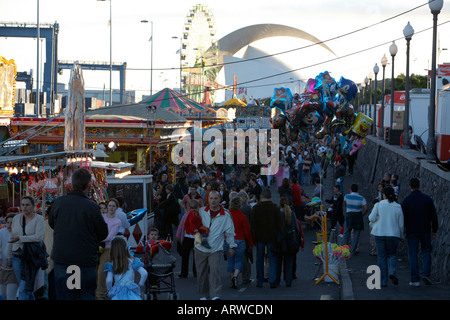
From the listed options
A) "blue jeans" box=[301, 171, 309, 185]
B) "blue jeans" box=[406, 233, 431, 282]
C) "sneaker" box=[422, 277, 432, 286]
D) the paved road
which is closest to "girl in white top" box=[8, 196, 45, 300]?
the paved road

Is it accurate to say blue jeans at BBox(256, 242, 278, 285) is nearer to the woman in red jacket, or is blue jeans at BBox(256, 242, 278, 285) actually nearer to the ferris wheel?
the woman in red jacket

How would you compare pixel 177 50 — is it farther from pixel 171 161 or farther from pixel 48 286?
pixel 48 286

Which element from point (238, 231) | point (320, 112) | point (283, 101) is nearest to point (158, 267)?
point (238, 231)

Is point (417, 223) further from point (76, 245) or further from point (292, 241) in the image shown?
point (76, 245)

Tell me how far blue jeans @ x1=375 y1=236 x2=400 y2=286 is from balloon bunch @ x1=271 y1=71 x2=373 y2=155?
11102mm

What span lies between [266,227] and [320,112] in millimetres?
11094

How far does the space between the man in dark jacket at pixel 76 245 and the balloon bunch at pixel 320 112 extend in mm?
15069

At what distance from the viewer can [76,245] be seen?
22.4ft

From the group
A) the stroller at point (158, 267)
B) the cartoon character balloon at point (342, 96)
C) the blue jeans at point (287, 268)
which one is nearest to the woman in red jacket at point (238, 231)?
the blue jeans at point (287, 268)

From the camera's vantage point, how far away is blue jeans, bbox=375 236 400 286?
1059 cm

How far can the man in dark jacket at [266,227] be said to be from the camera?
437 inches

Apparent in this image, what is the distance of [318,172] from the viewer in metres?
30.2

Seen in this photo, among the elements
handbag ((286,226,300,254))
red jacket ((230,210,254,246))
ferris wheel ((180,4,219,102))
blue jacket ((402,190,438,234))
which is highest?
ferris wheel ((180,4,219,102))

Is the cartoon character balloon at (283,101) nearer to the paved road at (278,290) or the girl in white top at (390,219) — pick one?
the paved road at (278,290)
